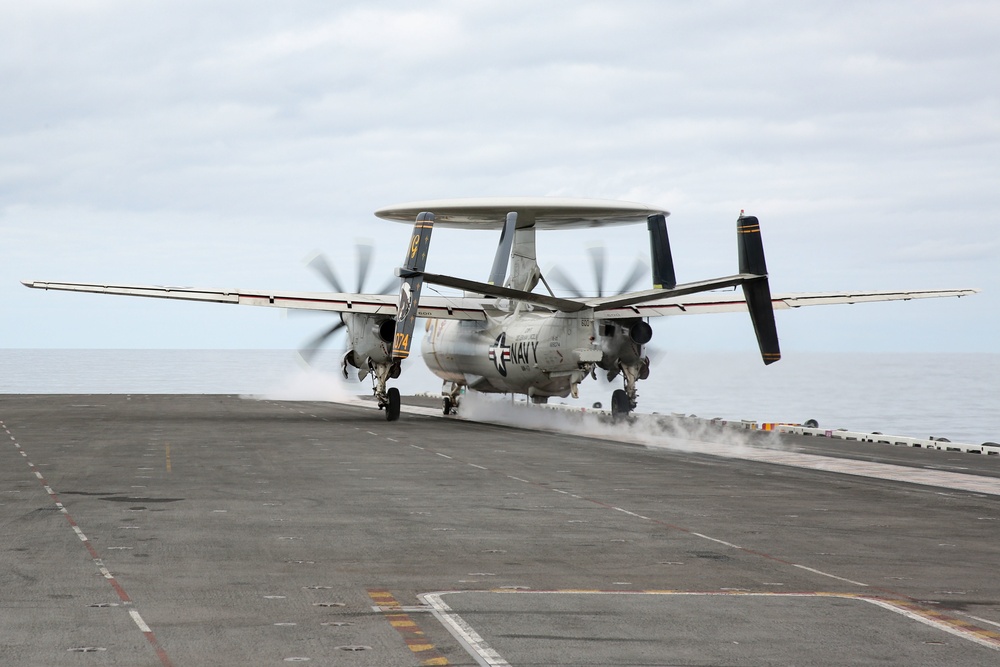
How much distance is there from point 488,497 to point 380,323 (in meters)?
22.3

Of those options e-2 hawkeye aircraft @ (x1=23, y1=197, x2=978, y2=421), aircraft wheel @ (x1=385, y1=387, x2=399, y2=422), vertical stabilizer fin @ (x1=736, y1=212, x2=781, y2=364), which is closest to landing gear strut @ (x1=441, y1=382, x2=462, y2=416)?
e-2 hawkeye aircraft @ (x1=23, y1=197, x2=978, y2=421)

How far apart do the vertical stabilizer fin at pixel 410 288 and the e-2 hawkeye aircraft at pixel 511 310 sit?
30mm

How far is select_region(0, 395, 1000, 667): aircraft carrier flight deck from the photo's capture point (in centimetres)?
931

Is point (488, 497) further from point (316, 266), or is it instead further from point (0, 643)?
point (316, 266)

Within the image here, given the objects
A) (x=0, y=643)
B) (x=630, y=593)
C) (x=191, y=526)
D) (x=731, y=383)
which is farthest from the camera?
(x=731, y=383)

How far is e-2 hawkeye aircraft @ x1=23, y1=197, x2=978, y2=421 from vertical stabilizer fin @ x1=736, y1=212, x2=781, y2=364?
13.5ft

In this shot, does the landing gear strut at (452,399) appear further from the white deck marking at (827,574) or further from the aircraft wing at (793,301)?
the white deck marking at (827,574)

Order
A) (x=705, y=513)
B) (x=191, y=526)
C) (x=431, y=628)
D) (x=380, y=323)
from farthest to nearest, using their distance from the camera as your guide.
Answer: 1. (x=380, y=323)
2. (x=705, y=513)
3. (x=191, y=526)
4. (x=431, y=628)

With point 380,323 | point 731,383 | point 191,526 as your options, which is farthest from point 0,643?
point 731,383

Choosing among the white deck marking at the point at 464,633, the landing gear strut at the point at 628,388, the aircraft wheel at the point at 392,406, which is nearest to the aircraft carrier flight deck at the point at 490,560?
the white deck marking at the point at 464,633

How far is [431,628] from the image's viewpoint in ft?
32.2

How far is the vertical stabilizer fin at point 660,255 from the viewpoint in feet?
137

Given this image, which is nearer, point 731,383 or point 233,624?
point 233,624

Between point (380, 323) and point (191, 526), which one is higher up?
point (380, 323)
